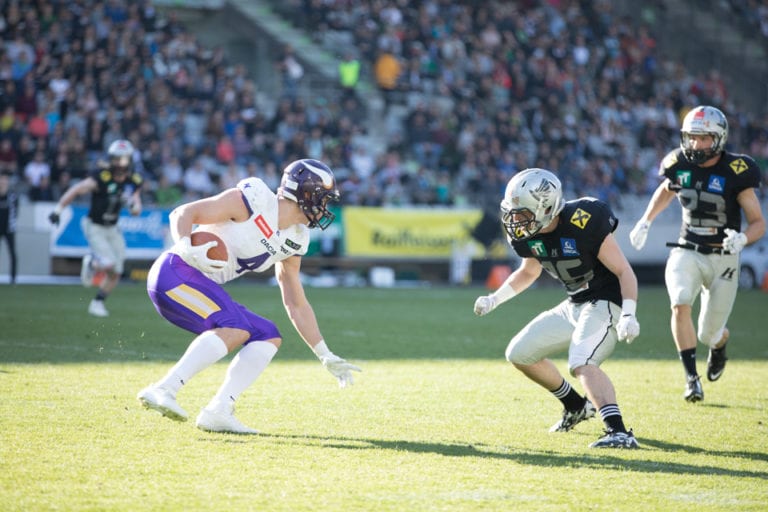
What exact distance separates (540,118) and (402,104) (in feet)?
11.0

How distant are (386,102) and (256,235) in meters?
18.8

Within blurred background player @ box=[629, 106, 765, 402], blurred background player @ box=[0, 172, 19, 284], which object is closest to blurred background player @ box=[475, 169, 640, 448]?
blurred background player @ box=[629, 106, 765, 402]

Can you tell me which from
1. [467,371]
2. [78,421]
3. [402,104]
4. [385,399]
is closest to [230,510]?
[78,421]

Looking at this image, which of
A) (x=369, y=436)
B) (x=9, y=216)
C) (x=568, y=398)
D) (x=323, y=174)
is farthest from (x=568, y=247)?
(x=9, y=216)

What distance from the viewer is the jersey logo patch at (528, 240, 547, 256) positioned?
6.33 metres

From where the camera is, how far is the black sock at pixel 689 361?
7.76 meters

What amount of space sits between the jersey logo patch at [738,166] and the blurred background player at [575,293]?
209 centimetres

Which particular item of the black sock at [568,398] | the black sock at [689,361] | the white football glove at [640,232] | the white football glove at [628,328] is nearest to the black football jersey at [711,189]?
the white football glove at [640,232]

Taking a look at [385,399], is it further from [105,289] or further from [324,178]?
[105,289]

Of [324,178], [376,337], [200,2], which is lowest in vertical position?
[376,337]

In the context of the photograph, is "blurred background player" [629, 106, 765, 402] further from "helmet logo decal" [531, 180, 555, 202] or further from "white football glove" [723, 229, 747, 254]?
"helmet logo decal" [531, 180, 555, 202]

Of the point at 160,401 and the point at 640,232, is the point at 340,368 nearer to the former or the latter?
the point at 160,401

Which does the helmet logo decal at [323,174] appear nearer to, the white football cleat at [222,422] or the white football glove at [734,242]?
the white football cleat at [222,422]

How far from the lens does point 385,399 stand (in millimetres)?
7461
